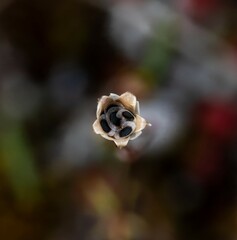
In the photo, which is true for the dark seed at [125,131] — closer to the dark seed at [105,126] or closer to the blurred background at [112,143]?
the dark seed at [105,126]

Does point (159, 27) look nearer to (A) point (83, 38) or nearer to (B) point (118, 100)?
(A) point (83, 38)

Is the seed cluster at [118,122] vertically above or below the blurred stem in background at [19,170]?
below

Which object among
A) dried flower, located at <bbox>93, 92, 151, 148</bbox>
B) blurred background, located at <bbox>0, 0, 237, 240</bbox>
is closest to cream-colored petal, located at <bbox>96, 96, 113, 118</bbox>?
dried flower, located at <bbox>93, 92, 151, 148</bbox>

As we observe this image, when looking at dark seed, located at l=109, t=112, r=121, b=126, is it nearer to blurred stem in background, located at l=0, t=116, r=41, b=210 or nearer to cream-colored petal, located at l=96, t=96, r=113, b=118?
cream-colored petal, located at l=96, t=96, r=113, b=118

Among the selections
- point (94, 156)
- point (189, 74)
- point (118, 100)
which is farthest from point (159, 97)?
point (118, 100)

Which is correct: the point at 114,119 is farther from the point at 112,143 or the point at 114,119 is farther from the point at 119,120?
the point at 112,143

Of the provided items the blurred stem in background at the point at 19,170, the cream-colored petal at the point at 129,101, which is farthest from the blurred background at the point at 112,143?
the cream-colored petal at the point at 129,101

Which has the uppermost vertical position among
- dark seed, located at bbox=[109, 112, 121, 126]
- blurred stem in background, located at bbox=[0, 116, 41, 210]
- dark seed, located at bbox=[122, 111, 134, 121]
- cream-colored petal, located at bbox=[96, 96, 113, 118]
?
blurred stem in background, located at bbox=[0, 116, 41, 210]
